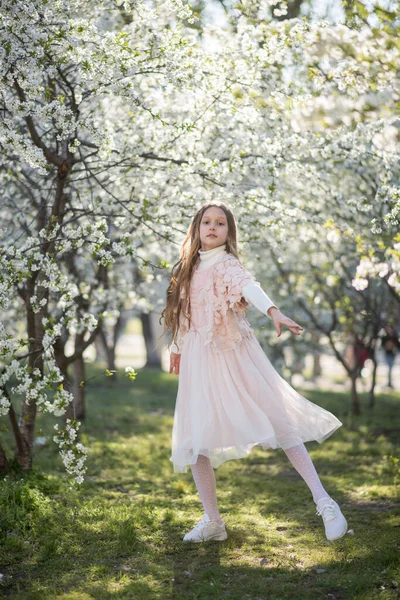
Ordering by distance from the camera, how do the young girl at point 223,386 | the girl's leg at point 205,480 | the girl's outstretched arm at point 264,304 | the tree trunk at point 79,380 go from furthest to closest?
1. the tree trunk at point 79,380
2. the girl's leg at point 205,480
3. the young girl at point 223,386
4. the girl's outstretched arm at point 264,304

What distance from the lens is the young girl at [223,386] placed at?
13.1 feet

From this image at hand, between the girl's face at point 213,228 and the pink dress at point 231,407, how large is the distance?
185 millimetres

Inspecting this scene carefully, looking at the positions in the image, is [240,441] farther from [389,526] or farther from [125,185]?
[125,185]

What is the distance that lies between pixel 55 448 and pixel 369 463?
3418mm

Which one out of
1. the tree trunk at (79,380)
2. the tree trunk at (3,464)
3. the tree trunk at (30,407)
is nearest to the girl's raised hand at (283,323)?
the tree trunk at (30,407)

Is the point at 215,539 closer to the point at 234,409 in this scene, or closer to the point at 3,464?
the point at 234,409

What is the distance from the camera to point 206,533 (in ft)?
14.2

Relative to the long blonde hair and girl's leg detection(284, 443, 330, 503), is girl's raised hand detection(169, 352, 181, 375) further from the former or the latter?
girl's leg detection(284, 443, 330, 503)

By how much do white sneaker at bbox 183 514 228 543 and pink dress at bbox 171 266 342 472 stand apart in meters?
0.41

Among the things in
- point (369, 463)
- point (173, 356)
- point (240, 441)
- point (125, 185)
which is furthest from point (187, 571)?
point (369, 463)

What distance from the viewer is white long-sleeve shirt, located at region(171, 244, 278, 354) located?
391 centimetres

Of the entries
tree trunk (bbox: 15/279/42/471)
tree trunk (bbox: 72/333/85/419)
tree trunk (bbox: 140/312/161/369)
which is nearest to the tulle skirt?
tree trunk (bbox: 15/279/42/471)

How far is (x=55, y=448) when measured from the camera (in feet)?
25.7

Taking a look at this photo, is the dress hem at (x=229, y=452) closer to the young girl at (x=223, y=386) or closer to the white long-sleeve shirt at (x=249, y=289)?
the young girl at (x=223, y=386)
